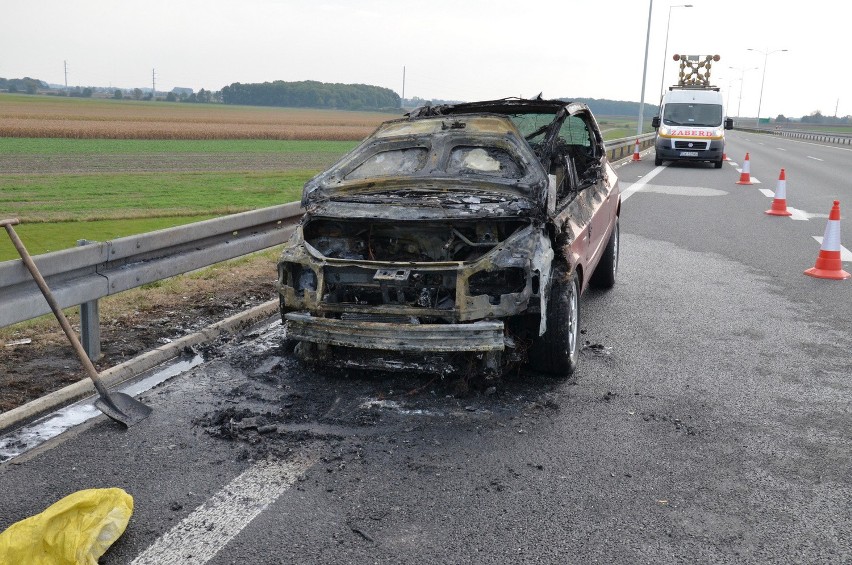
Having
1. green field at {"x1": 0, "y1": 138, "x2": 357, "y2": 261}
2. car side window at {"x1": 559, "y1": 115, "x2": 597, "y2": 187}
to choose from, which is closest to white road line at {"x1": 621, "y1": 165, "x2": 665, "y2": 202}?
green field at {"x1": 0, "y1": 138, "x2": 357, "y2": 261}

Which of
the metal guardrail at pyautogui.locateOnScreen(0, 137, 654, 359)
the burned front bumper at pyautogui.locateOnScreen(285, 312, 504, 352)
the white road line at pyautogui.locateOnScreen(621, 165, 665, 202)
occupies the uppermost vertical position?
the metal guardrail at pyautogui.locateOnScreen(0, 137, 654, 359)

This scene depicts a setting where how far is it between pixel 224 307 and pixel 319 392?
7.81 feet

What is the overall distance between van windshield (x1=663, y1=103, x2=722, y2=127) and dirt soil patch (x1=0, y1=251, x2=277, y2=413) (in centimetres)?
2141

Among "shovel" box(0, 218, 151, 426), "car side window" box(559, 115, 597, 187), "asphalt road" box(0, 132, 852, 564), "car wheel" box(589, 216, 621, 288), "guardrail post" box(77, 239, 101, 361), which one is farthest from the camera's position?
"car wheel" box(589, 216, 621, 288)

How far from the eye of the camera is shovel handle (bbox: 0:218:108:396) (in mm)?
4293

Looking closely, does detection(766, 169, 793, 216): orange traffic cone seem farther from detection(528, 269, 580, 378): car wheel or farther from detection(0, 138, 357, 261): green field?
detection(528, 269, 580, 378): car wheel

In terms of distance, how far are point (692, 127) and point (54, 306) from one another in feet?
82.3

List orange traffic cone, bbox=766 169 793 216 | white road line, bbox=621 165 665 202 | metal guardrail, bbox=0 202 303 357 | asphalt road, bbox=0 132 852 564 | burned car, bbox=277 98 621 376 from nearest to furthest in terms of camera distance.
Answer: asphalt road, bbox=0 132 852 564, metal guardrail, bbox=0 202 303 357, burned car, bbox=277 98 621 376, orange traffic cone, bbox=766 169 793 216, white road line, bbox=621 165 665 202

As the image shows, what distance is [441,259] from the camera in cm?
527

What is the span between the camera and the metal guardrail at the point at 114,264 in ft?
14.9

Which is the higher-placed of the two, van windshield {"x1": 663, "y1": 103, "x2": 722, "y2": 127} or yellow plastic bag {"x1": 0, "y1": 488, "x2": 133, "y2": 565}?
van windshield {"x1": 663, "y1": 103, "x2": 722, "y2": 127}

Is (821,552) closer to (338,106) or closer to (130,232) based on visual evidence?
(130,232)

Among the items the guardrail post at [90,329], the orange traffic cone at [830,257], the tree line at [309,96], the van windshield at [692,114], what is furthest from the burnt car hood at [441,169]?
the tree line at [309,96]

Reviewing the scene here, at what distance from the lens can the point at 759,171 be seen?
25688mm
